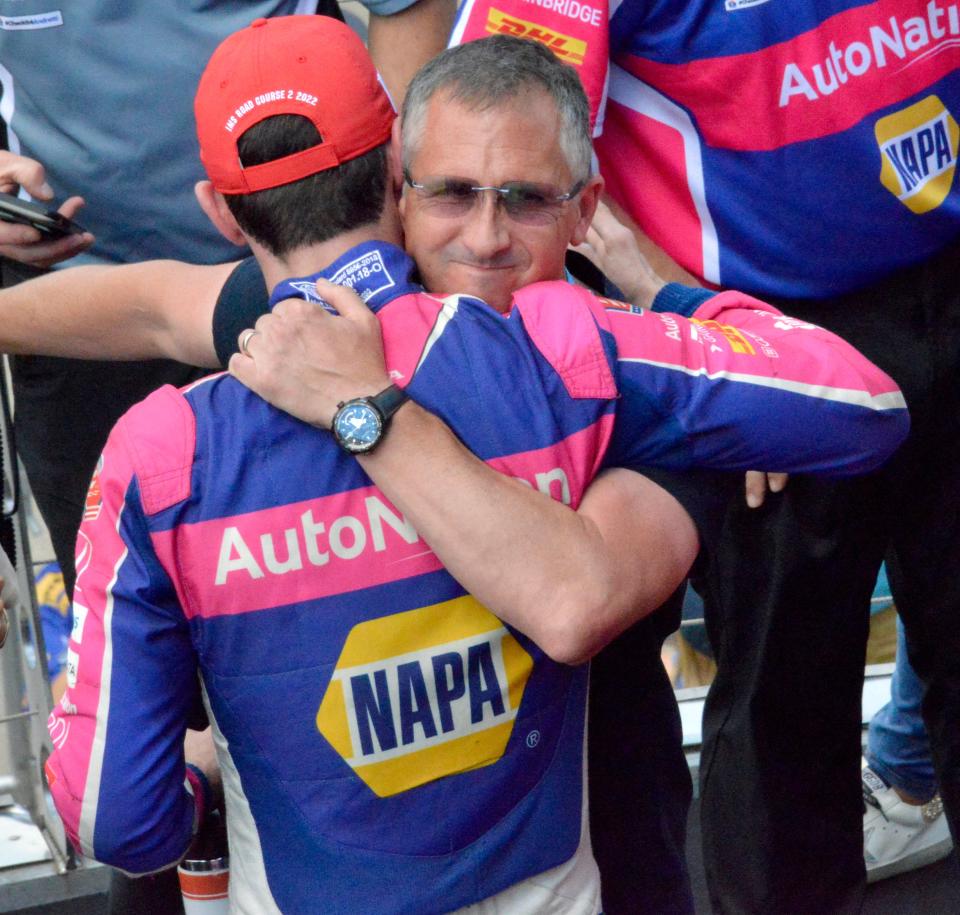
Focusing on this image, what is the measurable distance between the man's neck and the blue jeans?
1.63 meters

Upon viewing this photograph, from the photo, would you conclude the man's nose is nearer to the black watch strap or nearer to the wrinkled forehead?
the wrinkled forehead

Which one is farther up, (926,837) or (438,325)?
(438,325)

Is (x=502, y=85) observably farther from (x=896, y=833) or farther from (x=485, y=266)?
(x=896, y=833)

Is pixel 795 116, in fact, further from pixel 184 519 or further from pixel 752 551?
pixel 184 519

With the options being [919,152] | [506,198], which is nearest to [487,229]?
[506,198]

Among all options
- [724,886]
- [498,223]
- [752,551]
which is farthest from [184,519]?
[724,886]

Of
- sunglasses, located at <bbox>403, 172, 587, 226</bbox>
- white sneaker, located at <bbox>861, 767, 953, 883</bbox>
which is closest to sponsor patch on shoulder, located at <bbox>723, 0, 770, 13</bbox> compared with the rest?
sunglasses, located at <bbox>403, 172, 587, 226</bbox>

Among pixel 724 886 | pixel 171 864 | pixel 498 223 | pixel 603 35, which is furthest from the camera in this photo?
pixel 724 886

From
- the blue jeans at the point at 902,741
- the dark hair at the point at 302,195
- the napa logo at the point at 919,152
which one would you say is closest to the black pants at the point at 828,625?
the napa logo at the point at 919,152

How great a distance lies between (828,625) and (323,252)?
49.2 inches

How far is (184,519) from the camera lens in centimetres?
136

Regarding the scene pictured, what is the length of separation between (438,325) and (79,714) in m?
0.50

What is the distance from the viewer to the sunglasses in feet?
5.26

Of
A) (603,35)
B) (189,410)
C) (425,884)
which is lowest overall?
(425,884)
